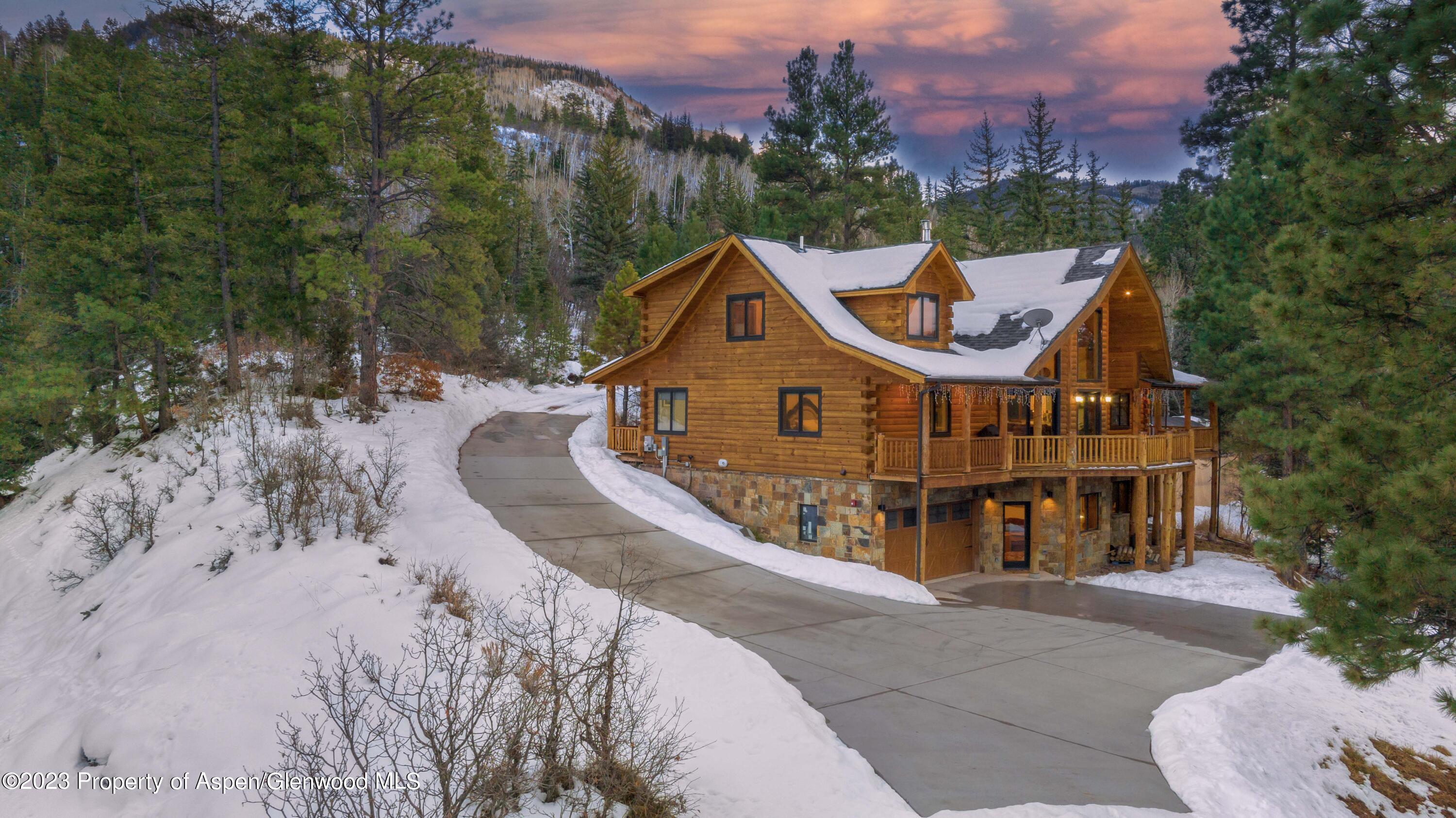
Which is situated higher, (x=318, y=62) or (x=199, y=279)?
(x=318, y=62)

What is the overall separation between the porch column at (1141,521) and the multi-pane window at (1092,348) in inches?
133

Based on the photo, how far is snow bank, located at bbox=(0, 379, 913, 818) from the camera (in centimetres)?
721

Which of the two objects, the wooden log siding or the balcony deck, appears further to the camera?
the wooden log siding

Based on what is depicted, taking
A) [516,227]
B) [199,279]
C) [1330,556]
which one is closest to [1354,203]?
[1330,556]

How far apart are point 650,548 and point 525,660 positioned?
8776 millimetres

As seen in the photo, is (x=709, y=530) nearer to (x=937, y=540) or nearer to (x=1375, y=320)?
(x=937, y=540)

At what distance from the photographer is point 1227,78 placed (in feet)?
132

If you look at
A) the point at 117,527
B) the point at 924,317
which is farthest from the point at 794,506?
the point at 117,527

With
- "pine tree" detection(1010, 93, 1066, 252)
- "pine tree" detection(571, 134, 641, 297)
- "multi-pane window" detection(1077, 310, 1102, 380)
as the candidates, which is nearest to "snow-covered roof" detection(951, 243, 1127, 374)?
"multi-pane window" detection(1077, 310, 1102, 380)

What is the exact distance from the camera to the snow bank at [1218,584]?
18391mm

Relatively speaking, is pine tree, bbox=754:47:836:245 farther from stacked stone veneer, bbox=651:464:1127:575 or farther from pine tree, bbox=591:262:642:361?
stacked stone veneer, bbox=651:464:1127:575

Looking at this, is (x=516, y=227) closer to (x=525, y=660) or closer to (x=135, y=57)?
(x=135, y=57)

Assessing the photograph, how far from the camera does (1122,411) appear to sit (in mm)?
26219

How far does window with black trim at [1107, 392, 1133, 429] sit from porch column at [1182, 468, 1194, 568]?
93.6 inches
